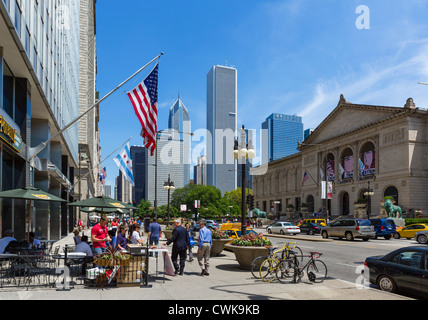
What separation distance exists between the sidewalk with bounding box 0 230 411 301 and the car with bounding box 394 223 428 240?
1043 inches

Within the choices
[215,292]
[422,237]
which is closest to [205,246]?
[215,292]

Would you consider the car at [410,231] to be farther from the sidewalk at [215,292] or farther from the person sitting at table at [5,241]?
the person sitting at table at [5,241]

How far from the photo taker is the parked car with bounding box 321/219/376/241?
30.4 m

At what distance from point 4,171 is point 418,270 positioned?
15.6 m

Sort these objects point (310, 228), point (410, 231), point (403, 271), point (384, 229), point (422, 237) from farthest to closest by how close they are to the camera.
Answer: point (310, 228) < point (410, 231) < point (384, 229) < point (422, 237) < point (403, 271)

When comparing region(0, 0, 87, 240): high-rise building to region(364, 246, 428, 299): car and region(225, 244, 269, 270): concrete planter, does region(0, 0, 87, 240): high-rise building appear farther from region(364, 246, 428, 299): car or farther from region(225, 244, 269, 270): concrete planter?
region(364, 246, 428, 299): car

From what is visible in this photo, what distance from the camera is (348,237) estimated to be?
31469 mm

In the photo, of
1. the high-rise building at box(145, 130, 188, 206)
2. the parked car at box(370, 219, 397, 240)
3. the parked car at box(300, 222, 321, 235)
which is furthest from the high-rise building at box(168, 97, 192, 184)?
the parked car at box(370, 219, 397, 240)

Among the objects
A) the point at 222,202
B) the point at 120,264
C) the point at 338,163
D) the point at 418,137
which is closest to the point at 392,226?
the point at 418,137

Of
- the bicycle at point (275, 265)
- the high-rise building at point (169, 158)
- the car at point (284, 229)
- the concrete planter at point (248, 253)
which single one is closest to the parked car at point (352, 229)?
the car at point (284, 229)

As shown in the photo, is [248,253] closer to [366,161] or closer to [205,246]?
[205,246]

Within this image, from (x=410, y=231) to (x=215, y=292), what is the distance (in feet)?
101

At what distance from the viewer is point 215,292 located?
9.46m
